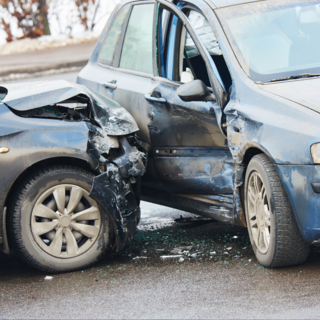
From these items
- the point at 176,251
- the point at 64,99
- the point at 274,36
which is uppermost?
the point at 274,36

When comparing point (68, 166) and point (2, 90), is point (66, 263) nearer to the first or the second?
point (68, 166)

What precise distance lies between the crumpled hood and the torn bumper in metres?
0.15

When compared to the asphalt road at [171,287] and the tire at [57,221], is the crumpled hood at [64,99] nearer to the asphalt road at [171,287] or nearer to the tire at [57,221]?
the tire at [57,221]

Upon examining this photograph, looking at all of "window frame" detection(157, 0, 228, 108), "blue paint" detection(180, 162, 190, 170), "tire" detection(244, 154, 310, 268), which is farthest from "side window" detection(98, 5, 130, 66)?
"tire" detection(244, 154, 310, 268)

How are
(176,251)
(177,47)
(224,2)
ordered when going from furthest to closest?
(177,47) → (176,251) → (224,2)

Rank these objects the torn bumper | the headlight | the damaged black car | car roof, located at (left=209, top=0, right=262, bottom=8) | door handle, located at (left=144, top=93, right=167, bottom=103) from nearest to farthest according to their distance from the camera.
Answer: the headlight → the damaged black car → the torn bumper → car roof, located at (left=209, top=0, right=262, bottom=8) → door handle, located at (left=144, top=93, right=167, bottom=103)

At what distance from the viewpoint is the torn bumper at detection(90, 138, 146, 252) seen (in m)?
4.23

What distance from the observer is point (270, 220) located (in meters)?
3.76

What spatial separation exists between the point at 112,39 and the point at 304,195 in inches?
125

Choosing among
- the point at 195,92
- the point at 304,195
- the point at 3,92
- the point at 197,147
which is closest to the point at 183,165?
the point at 197,147

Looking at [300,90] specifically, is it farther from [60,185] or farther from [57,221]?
[57,221]

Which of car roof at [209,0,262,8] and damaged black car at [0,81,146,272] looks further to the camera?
car roof at [209,0,262,8]

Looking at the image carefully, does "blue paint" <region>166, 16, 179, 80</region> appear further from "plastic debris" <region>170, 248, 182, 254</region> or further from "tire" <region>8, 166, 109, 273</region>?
"plastic debris" <region>170, 248, 182, 254</region>

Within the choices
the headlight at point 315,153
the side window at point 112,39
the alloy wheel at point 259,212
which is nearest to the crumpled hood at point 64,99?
the alloy wheel at point 259,212
